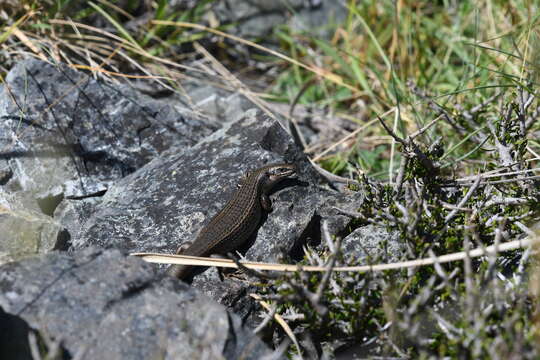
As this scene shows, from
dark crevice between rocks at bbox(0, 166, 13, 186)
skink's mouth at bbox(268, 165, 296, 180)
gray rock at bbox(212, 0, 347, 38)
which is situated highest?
gray rock at bbox(212, 0, 347, 38)

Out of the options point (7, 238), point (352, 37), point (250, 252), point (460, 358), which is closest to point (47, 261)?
point (7, 238)

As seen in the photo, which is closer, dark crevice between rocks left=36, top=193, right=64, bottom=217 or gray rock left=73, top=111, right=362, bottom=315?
gray rock left=73, top=111, right=362, bottom=315

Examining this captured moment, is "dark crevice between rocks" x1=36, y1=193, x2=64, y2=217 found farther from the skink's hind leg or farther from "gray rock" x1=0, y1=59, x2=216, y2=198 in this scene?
the skink's hind leg

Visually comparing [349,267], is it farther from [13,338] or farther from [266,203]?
[13,338]

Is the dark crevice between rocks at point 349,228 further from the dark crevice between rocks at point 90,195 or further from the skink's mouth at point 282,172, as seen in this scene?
the dark crevice between rocks at point 90,195

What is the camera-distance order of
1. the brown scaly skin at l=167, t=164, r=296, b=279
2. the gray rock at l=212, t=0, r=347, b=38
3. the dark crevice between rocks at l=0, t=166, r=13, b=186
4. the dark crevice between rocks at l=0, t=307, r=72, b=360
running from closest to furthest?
1. the dark crevice between rocks at l=0, t=307, r=72, b=360
2. the brown scaly skin at l=167, t=164, r=296, b=279
3. the dark crevice between rocks at l=0, t=166, r=13, b=186
4. the gray rock at l=212, t=0, r=347, b=38

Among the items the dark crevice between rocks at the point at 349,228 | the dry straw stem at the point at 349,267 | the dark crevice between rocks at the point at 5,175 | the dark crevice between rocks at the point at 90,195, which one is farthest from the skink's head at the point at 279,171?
the dark crevice between rocks at the point at 5,175

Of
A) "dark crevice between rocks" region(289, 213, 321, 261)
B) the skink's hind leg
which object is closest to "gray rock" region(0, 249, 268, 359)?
"dark crevice between rocks" region(289, 213, 321, 261)
